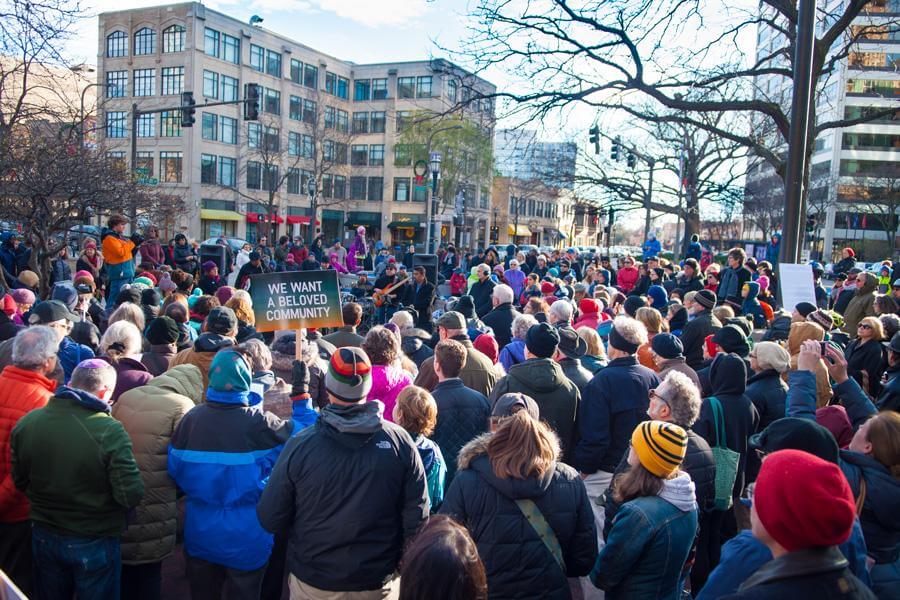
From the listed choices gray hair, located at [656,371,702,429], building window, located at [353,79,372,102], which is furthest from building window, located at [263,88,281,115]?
gray hair, located at [656,371,702,429]

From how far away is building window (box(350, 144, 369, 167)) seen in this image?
69000mm

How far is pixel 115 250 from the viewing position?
1015cm

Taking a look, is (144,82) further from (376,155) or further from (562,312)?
(562,312)

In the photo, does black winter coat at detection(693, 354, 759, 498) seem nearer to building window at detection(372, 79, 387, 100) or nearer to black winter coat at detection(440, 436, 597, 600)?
black winter coat at detection(440, 436, 597, 600)

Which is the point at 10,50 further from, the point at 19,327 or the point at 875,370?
the point at 875,370

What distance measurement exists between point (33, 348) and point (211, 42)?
5666cm

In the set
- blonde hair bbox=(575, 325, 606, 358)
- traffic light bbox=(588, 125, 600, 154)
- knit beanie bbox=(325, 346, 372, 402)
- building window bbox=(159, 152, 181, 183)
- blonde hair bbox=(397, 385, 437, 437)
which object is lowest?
blonde hair bbox=(397, 385, 437, 437)

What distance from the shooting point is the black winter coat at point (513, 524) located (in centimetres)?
294

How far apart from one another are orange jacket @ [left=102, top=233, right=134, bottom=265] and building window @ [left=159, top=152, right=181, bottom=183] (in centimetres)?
4650

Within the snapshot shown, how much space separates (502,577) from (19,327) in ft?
17.0

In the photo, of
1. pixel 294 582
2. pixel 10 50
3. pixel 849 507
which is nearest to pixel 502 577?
pixel 294 582

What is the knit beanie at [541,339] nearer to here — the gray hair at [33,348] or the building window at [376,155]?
the gray hair at [33,348]

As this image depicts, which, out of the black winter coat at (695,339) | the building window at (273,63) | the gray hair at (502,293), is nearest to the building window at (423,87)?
the building window at (273,63)

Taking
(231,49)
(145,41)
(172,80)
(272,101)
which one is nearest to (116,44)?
(145,41)
